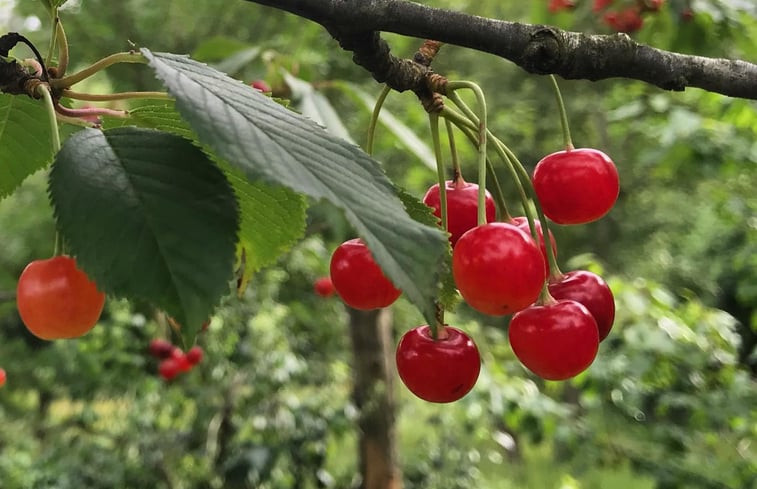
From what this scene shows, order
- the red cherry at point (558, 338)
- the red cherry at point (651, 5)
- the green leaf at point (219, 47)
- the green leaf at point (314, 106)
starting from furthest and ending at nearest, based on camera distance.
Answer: the red cherry at point (651, 5)
the green leaf at point (219, 47)
the green leaf at point (314, 106)
the red cherry at point (558, 338)

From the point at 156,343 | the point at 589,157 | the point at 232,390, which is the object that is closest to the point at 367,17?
the point at 589,157

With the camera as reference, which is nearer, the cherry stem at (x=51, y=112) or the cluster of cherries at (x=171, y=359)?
the cherry stem at (x=51, y=112)

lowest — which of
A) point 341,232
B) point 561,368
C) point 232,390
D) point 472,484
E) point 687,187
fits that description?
point 687,187

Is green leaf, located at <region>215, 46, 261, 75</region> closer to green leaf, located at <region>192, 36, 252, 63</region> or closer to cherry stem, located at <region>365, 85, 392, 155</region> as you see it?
green leaf, located at <region>192, 36, 252, 63</region>

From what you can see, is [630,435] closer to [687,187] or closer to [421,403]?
[421,403]

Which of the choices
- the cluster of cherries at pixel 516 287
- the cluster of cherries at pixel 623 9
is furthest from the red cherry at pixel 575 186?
the cluster of cherries at pixel 623 9

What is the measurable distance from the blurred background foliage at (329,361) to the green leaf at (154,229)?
1.31 metres

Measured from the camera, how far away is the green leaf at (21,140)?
657mm

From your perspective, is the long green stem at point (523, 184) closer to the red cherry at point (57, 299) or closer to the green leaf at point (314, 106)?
the red cherry at point (57, 299)

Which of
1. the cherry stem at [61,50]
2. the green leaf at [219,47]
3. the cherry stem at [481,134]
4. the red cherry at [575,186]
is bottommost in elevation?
the green leaf at [219,47]

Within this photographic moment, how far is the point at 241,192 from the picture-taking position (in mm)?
588

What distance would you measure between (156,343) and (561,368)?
9.32ft

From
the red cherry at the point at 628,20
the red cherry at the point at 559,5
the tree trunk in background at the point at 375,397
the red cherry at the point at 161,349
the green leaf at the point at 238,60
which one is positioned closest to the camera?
the green leaf at the point at 238,60

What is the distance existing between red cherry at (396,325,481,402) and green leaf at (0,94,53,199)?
16.2 inches
